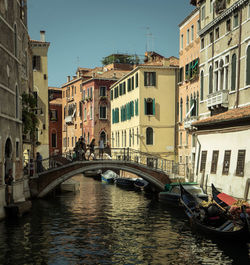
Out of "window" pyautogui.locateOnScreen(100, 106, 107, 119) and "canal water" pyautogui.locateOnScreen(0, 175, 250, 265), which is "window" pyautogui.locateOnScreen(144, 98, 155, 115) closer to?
"window" pyautogui.locateOnScreen(100, 106, 107, 119)

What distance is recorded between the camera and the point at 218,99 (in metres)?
23.0

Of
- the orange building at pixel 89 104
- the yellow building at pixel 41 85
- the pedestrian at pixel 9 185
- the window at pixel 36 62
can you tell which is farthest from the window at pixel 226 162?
the orange building at pixel 89 104

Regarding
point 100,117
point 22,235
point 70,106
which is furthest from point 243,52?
point 70,106

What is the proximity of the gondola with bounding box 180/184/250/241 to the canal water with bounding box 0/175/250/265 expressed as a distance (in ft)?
0.99

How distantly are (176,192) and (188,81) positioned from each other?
383 inches

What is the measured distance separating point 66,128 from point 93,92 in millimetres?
11910

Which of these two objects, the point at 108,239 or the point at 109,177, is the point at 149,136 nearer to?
the point at 109,177

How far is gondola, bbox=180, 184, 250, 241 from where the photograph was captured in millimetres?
13836

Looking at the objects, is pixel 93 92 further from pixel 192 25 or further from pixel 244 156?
pixel 244 156

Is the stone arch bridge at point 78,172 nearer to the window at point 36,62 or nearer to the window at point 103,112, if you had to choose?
the window at point 36,62

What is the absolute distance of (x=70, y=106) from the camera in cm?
6006

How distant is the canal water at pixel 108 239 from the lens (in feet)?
42.7

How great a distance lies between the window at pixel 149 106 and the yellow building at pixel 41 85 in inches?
323

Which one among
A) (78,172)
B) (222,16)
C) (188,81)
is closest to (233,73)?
(222,16)
